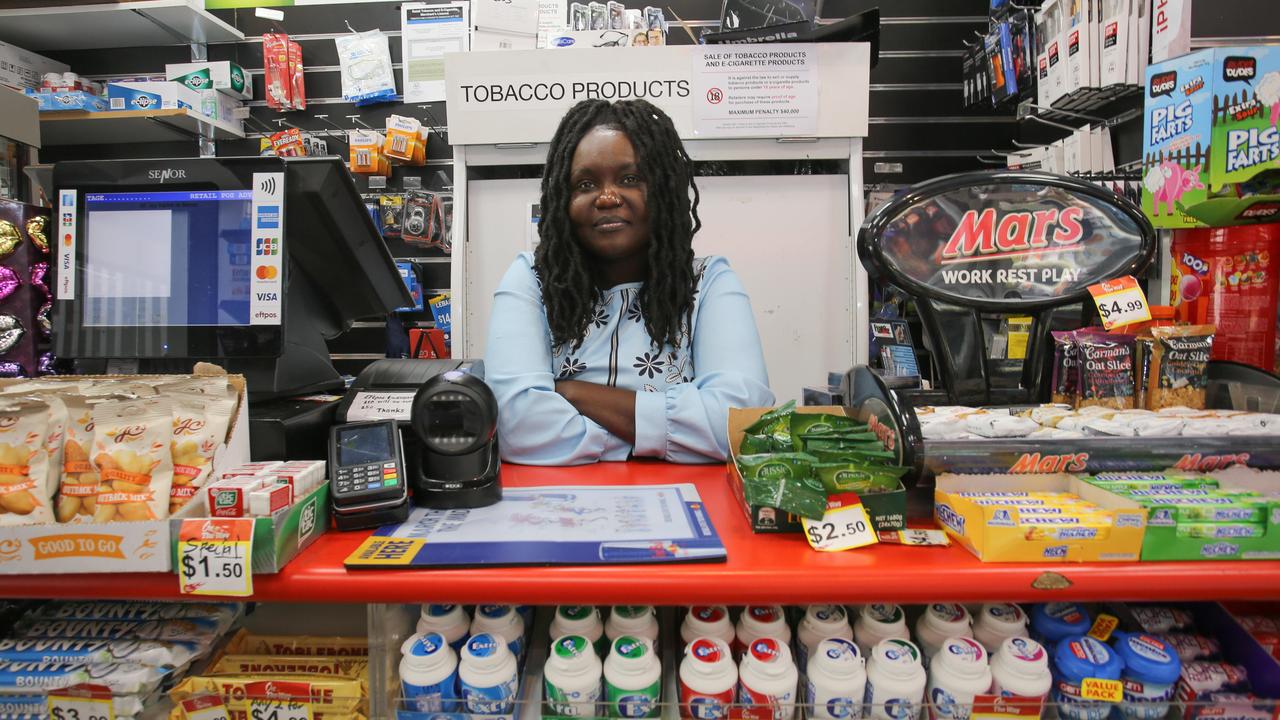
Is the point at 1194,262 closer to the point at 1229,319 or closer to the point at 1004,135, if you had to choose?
the point at 1229,319

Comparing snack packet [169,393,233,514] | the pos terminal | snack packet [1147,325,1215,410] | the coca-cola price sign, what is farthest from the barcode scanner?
snack packet [1147,325,1215,410]

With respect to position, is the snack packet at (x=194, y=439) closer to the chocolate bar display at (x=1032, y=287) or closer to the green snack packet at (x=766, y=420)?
the green snack packet at (x=766, y=420)

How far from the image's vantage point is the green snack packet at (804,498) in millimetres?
805

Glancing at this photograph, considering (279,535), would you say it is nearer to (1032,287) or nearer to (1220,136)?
(1032,287)

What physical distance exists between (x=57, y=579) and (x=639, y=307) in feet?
3.77

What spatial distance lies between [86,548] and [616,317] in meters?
1.07

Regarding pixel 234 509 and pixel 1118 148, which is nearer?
pixel 234 509

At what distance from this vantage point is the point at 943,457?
863mm

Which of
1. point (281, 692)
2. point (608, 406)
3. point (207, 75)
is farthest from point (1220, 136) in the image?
point (207, 75)

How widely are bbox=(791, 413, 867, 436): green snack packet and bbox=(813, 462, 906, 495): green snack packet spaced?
0.12 meters

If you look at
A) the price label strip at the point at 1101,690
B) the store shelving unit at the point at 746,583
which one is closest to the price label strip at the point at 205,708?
the store shelving unit at the point at 746,583

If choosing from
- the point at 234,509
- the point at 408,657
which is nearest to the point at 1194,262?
the point at 408,657

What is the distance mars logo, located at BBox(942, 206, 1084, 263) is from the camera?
1.18 meters

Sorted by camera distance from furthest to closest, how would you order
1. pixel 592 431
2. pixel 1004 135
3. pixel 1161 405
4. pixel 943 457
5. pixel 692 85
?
pixel 1004 135 < pixel 692 85 < pixel 592 431 < pixel 1161 405 < pixel 943 457
